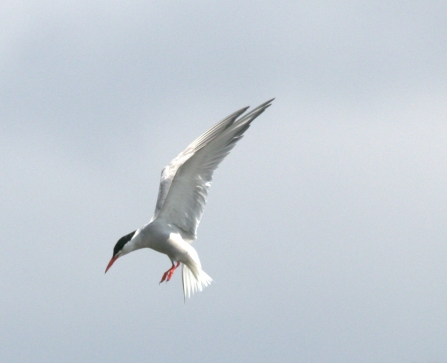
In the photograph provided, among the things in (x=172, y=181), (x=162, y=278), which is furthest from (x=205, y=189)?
(x=162, y=278)

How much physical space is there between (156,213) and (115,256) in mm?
794

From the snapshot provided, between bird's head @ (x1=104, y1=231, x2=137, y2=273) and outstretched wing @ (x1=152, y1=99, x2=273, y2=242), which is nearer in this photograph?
outstretched wing @ (x1=152, y1=99, x2=273, y2=242)

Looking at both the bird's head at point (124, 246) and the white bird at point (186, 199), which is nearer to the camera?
the white bird at point (186, 199)

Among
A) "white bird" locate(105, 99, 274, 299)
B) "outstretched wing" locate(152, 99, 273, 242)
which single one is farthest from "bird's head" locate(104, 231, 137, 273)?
"outstretched wing" locate(152, 99, 273, 242)

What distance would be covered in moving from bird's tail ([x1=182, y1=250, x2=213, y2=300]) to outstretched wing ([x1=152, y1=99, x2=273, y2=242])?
42cm

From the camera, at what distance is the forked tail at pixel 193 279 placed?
12.5m

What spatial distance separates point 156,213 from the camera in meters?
12.3

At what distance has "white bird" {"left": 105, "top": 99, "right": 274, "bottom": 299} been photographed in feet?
38.6

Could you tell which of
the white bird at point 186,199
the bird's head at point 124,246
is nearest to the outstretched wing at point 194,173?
the white bird at point 186,199

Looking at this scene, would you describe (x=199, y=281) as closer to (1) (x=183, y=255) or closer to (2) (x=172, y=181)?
(1) (x=183, y=255)

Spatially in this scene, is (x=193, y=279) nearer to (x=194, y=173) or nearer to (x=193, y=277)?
(x=193, y=277)

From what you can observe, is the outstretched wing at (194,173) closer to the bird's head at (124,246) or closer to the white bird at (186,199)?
the white bird at (186,199)

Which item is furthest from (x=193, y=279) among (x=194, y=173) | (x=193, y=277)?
(x=194, y=173)

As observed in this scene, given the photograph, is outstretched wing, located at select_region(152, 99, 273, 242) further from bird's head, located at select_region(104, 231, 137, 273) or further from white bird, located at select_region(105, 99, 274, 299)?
bird's head, located at select_region(104, 231, 137, 273)
